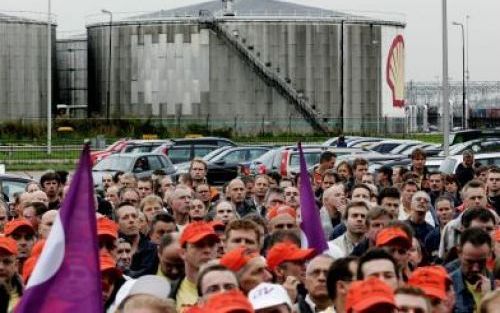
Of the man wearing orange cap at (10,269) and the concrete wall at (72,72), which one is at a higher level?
the concrete wall at (72,72)

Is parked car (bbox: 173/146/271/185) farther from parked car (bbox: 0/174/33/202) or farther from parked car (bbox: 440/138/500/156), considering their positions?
parked car (bbox: 0/174/33/202)

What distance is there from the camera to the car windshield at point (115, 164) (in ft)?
105

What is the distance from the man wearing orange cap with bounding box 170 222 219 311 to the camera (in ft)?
31.8

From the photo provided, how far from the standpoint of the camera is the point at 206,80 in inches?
2862

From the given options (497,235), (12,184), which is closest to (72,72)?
(12,184)

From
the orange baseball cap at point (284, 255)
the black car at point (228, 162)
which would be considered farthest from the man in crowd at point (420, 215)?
the black car at point (228, 162)

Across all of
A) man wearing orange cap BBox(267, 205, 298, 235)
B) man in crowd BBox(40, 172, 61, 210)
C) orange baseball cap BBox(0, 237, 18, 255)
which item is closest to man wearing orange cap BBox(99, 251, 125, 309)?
orange baseball cap BBox(0, 237, 18, 255)

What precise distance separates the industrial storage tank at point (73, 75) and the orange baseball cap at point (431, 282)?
68.5 m

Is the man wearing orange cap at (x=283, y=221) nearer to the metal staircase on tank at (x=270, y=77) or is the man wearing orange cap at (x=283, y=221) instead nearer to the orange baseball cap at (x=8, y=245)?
the orange baseball cap at (x=8, y=245)

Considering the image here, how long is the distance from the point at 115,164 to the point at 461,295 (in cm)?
2316

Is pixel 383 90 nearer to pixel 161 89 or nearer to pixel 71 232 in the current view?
pixel 161 89

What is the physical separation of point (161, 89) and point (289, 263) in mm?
63363

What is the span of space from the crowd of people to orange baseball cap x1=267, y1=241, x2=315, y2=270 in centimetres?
1

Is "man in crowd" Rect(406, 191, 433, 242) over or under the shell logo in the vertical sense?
under
